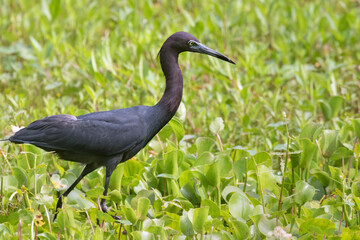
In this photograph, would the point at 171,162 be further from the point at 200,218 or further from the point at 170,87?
the point at 200,218

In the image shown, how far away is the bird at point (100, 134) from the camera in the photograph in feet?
13.3

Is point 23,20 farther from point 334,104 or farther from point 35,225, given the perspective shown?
point 35,225

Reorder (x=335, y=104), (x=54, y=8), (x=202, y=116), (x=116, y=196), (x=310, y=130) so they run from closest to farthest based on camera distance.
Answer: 1. (x=116, y=196)
2. (x=310, y=130)
3. (x=335, y=104)
4. (x=202, y=116)
5. (x=54, y=8)

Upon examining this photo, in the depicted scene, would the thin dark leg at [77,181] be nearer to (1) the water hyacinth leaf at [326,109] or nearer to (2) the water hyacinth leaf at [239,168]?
(2) the water hyacinth leaf at [239,168]

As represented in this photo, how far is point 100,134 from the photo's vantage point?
13.4 feet

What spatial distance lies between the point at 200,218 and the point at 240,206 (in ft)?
1.48

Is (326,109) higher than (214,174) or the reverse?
higher

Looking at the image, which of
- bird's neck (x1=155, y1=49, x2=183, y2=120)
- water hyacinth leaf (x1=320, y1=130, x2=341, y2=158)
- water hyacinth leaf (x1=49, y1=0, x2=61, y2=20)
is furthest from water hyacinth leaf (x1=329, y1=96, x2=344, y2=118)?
water hyacinth leaf (x1=49, y1=0, x2=61, y2=20)

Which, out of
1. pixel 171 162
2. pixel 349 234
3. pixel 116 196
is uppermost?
pixel 171 162

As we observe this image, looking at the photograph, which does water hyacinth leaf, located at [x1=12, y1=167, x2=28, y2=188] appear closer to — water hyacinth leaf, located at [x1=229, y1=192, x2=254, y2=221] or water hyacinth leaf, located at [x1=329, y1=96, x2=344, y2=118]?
water hyacinth leaf, located at [x1=229, y1=192, x2=254, y2=221]

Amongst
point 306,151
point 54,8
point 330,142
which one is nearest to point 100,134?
point 306,151

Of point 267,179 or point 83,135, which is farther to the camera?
point 267,179

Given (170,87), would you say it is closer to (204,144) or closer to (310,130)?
(204,144)

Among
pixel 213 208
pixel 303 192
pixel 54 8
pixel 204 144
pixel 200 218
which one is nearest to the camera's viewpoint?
pixel 200 218
